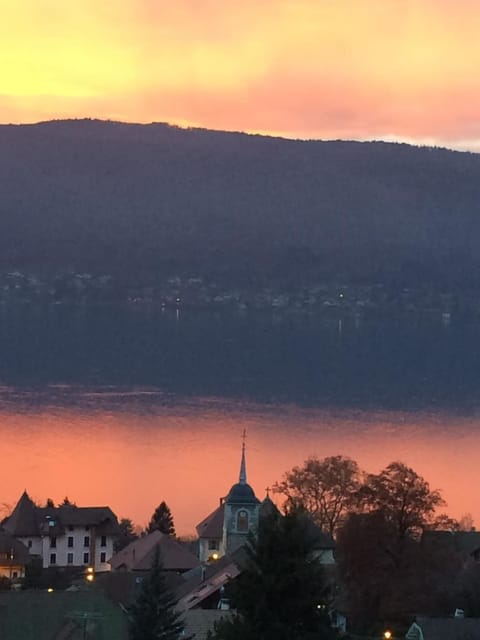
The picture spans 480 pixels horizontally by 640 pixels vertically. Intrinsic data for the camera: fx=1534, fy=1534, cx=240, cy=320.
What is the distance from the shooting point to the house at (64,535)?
21891 mm

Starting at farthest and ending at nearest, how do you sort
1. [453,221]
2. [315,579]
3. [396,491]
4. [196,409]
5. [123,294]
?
1. [453,221]
2. [123,294]
3. [196,409]
4. [396,491]
5. [315,579]

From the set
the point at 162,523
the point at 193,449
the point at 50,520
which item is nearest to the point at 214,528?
the point at 50,520

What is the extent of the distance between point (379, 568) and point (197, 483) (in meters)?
17.4

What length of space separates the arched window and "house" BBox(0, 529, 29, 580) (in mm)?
2803

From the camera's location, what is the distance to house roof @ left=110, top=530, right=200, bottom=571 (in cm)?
1866

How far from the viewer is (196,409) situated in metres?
53.2

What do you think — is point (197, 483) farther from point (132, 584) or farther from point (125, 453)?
point (132, 584)

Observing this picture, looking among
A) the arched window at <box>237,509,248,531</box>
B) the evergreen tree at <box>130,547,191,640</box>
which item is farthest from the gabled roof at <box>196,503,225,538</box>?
the evergreen tree at <box>130,547,191,640</box>

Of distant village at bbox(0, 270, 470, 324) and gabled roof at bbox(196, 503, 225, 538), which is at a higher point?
distant village at bbox(0, 270, 470, 324)

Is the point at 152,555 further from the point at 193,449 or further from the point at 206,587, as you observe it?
the point at 193,449

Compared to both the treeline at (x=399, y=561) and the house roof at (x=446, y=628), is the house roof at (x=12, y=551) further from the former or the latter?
the house roof at (x=446, y=628)

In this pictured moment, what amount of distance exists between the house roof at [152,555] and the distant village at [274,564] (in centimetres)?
3

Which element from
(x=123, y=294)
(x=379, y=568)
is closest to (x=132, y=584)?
(x=379, y=568)

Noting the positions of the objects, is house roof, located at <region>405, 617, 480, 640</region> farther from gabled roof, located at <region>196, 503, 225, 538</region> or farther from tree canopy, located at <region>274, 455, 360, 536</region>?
tree canopy, located at <region>274, 455, 360, 536</region>
